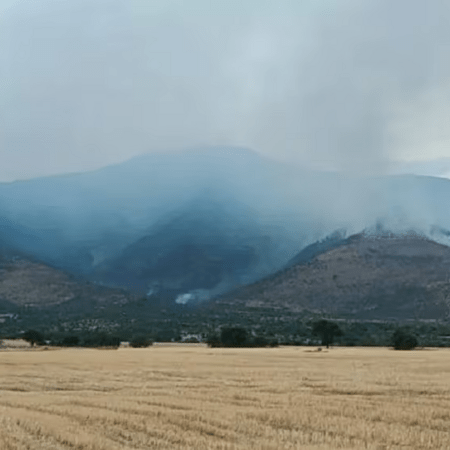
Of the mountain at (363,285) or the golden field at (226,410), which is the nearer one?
the golden field at (226,410)

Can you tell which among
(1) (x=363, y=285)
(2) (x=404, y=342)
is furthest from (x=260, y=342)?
(1) (x=363, y=285)

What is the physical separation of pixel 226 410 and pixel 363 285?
14944 cm

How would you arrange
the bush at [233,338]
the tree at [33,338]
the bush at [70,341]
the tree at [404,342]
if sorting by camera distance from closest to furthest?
the tree at [404,342], the bush at [233,338], the tree at [33,338], the bush at [70,341]

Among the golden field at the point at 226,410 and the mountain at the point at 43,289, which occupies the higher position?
the mountain at the point at 43,289

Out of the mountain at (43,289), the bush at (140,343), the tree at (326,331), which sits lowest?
the bush at (140,343)

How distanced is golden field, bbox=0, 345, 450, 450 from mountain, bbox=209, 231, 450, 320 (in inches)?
4578

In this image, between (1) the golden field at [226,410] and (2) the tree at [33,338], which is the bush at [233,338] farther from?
(1) the golden field at [226,410]

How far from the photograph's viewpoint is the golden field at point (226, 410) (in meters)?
14.7

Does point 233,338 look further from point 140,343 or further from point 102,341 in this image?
point 102,341

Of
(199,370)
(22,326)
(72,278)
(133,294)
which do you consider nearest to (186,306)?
(133,294)

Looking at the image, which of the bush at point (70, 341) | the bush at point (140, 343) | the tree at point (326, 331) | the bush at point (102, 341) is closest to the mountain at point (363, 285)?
the tree at point (326, 331)

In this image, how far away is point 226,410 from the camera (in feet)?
62.6

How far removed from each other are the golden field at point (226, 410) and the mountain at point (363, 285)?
116 m

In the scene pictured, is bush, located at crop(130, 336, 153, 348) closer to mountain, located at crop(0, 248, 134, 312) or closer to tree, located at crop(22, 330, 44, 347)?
tree, located at crop(22, 330, 44, 347)
